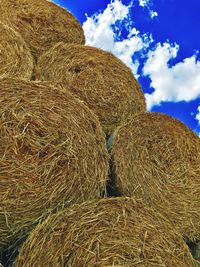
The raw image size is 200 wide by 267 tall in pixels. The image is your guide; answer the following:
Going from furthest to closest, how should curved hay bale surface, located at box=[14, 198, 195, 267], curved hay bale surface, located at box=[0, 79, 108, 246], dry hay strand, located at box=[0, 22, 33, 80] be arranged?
dry hay strand, located at box=[0, 22, 33, 80] → curved hay bale surface, located at box=[0, 79, 108, 246] → curved hay bale surface, located at box=[14, 198, 195, 267]

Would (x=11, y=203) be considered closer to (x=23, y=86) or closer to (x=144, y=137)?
(x=23, y=86)

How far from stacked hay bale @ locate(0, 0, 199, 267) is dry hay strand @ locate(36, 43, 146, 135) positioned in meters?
0.01

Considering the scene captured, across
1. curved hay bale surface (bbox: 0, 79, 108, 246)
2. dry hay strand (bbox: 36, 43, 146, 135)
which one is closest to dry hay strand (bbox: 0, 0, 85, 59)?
dry hay strand (bbox: 36, 43, 146, 135)

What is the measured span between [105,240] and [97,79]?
223cm

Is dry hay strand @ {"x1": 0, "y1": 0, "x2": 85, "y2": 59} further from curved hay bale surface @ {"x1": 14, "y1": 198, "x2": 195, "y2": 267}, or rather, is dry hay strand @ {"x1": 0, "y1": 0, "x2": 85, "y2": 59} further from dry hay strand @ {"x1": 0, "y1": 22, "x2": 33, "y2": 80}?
curved hay bale surface @ {"x1": 14, "y1": 198, "x2": 195, "y2": 267}

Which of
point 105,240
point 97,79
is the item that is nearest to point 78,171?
point 105,240

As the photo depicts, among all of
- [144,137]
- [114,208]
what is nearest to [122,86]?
[144,137]

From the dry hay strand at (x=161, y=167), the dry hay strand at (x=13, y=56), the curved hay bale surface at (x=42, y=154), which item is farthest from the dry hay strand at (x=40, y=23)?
the curved hay bale surface at (x=42, y=154)

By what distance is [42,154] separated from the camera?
3105mm

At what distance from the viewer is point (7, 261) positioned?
118 inches

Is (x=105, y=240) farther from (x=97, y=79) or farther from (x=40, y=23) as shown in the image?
(x=40, y=23)

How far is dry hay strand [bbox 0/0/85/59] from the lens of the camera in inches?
193

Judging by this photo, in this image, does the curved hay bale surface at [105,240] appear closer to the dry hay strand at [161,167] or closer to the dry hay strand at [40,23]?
the dry hay strand at [161,167]

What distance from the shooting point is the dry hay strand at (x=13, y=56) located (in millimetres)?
4109
